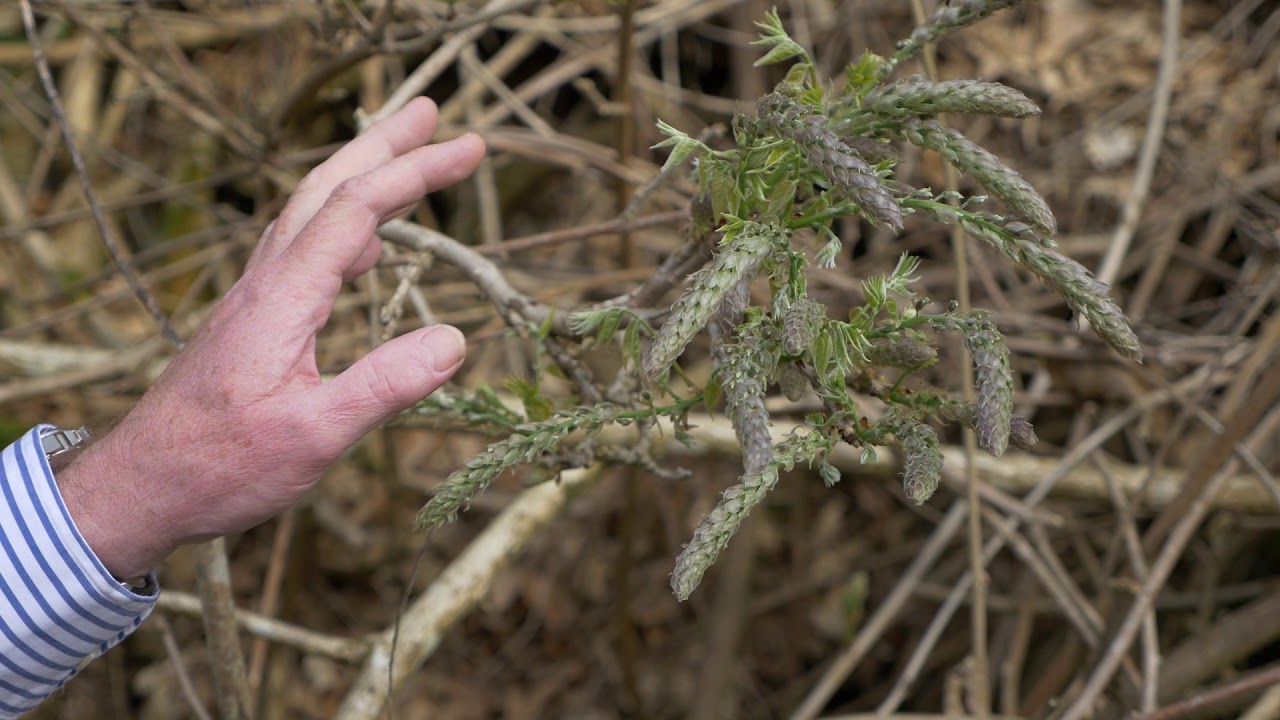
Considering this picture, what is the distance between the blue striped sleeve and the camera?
3.84 ft

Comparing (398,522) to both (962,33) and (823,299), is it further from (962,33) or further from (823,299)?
(962,33)

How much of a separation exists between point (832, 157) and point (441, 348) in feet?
1.68

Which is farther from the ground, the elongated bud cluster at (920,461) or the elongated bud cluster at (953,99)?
Result: the elongated bud cluster at (953,99)

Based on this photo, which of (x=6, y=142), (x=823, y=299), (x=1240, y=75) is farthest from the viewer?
(x=6, y=142)

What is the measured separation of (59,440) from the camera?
139 cm

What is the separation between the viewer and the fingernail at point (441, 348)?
1.09 meters

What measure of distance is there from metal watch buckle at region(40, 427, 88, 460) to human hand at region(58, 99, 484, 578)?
0.15 meters

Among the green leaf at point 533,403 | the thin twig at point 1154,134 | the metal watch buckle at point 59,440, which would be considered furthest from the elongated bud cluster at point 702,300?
the thin twig at point 1154,134

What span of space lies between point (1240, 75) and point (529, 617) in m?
3.18

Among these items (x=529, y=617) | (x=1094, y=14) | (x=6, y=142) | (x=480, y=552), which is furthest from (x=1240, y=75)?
(x=6, y=142)

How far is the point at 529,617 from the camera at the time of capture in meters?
3.61

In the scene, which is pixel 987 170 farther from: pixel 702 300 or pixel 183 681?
pixel 183 681

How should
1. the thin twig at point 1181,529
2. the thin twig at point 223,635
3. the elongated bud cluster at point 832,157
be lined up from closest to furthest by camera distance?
the elongated bud cluster at point 832,157, the thin twig at point 223,635, the thin twig at point 1181,529

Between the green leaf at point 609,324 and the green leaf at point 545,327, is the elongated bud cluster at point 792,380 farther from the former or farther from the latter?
the green leaf at point 545,327
